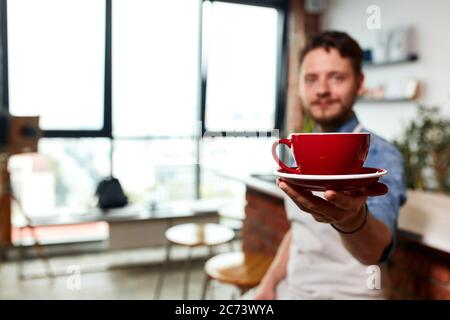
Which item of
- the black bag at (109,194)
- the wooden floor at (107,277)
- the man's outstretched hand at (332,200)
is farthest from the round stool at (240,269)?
the black bag at (109,194)

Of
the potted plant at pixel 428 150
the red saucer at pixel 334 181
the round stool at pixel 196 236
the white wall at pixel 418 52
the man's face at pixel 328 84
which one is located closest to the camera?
the red saucer at pixel 334 181

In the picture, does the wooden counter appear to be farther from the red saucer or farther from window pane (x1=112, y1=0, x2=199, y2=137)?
window pane (x1=112, y1=0, x2=199, y2=137)

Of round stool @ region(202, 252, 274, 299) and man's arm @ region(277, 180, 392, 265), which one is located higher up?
man's arm @ region(277, 180, 392, 265)

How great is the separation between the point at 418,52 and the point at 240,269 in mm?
2437

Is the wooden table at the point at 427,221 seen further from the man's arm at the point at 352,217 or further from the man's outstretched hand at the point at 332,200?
the man's outstretched hand at the point at 332,200

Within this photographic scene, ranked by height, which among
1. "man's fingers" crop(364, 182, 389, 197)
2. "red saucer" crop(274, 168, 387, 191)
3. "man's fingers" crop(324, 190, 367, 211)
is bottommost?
"man's fingers" crop(324, 190, 367, 211)

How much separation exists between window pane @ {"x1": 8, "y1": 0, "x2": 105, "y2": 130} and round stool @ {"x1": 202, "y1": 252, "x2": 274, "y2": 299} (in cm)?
195

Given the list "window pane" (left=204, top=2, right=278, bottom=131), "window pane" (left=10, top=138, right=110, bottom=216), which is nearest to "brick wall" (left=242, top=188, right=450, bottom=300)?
"window pane" (left=204, top=2, right=278, bottom=131)

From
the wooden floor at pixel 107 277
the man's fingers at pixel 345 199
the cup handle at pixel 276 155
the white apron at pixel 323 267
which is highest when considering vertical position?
the cup handle at pixel 276 155

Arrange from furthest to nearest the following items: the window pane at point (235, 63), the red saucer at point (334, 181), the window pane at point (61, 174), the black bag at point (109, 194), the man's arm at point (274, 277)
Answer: the window pane at point (235, 63), the window pane at point (61, 174), the black bag at point (109, 194), the man's arm at point (274, 277), the red saucer at point (334, 181)

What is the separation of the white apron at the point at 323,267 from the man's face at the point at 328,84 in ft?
0.32

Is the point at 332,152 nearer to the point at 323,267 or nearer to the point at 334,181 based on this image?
the point at 334,181

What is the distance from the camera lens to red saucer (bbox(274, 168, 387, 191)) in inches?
12.3

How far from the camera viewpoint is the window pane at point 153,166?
11.8 feet
